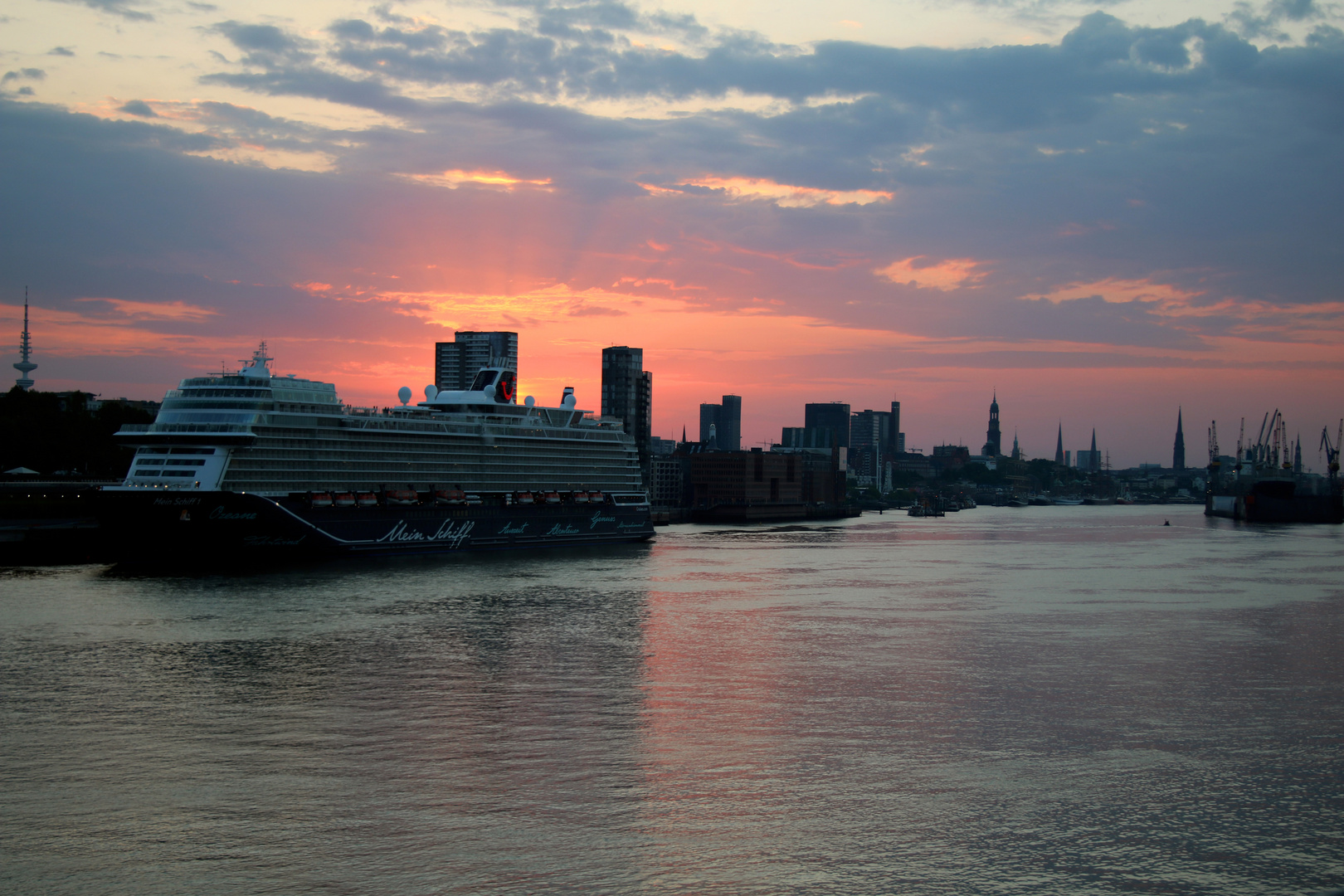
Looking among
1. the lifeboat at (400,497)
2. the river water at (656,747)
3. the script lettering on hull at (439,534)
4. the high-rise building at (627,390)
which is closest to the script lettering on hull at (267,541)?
the script lettering on hull at (439,534)

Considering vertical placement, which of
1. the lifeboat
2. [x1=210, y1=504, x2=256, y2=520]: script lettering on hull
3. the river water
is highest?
the lifeboat

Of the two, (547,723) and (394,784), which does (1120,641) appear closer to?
(547,723)

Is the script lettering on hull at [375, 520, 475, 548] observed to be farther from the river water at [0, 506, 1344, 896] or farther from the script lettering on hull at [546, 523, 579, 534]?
the river water at [0, 506, 1344, 896]

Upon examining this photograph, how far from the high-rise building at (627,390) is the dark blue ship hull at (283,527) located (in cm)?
11988

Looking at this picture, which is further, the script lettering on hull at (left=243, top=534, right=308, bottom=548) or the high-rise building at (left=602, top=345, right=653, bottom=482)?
the high-rise building at (left=602, top=345, right=653, bottom=482)

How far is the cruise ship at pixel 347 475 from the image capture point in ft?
172

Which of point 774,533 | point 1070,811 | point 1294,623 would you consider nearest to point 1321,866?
point 1070,811

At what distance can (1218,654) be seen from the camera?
106 feet

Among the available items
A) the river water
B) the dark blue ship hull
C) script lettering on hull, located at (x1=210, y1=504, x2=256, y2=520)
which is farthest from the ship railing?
the river water

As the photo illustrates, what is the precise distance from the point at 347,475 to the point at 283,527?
7184 mm

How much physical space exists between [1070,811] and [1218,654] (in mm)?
18297

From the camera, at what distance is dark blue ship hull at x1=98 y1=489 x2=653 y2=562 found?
169 ft

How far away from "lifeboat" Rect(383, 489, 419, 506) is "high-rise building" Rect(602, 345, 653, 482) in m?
126

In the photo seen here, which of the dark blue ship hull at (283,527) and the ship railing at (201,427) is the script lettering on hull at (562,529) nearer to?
the dark blue ship hull at (283,527)
